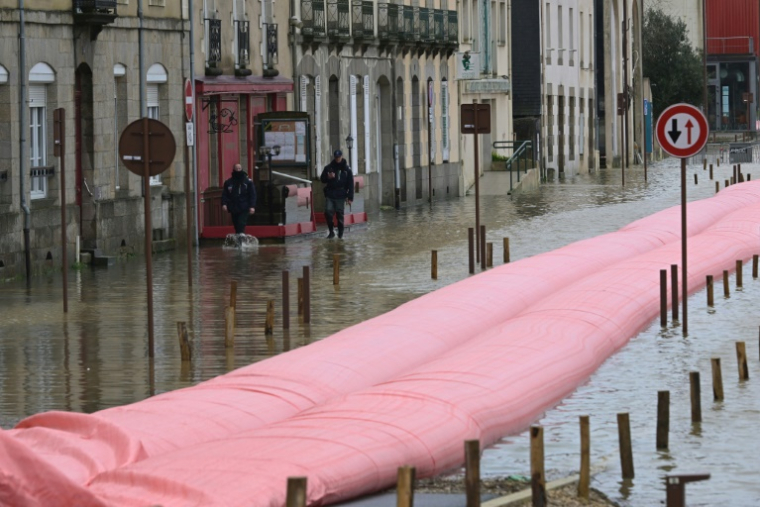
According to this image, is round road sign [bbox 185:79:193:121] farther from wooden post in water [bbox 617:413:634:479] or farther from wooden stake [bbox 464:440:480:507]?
wooden stake [bbox 464:440:480:507]

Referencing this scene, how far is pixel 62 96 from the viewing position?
3122cm

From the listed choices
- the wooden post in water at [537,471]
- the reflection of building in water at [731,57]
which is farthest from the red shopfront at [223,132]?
the reflection of building in water at [731,57]

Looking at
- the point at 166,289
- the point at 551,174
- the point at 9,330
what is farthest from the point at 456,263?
the point at 551,174

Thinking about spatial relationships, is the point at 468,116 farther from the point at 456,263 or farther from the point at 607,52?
the point at 607,52

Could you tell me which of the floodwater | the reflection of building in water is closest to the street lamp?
the floodwater

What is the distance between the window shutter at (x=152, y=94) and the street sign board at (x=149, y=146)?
1633 centimetres

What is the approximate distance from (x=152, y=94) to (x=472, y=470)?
83.1 ft

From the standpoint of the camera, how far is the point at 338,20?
4662 centimetres

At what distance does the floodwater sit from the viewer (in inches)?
542

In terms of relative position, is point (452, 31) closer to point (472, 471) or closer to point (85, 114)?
point (85, 114)

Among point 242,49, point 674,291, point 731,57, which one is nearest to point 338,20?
point 242,49

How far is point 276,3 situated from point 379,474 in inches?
1215

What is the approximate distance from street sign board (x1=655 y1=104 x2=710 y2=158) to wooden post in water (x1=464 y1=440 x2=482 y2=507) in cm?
1076

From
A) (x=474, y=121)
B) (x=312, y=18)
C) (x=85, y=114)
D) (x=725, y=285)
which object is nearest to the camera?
(x=725, y=285)
